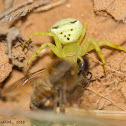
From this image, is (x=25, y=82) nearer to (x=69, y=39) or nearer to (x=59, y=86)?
(x=59, y=86)

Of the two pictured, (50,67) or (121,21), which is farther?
(121,21)

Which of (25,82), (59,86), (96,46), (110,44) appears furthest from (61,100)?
(110,44)

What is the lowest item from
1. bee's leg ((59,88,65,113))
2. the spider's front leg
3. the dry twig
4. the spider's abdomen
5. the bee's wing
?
bee's leg ((59,88,65,113))

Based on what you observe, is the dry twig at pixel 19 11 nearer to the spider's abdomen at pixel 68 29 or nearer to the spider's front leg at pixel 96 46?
the spider's abdomen at pixel 68 29

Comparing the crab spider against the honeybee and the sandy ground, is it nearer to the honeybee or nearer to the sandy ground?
the sandy ground

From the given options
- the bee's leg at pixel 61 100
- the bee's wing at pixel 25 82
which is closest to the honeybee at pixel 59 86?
the bee's leg at pixel 61 100

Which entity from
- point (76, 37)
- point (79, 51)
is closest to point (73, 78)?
point (79, 51)

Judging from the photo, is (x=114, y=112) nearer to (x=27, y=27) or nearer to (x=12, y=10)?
(x=27, y=27)

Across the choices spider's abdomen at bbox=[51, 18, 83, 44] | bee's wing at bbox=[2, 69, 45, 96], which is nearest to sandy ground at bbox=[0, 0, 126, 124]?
bee's wing at bbox=[2, 69, 45, 96]
